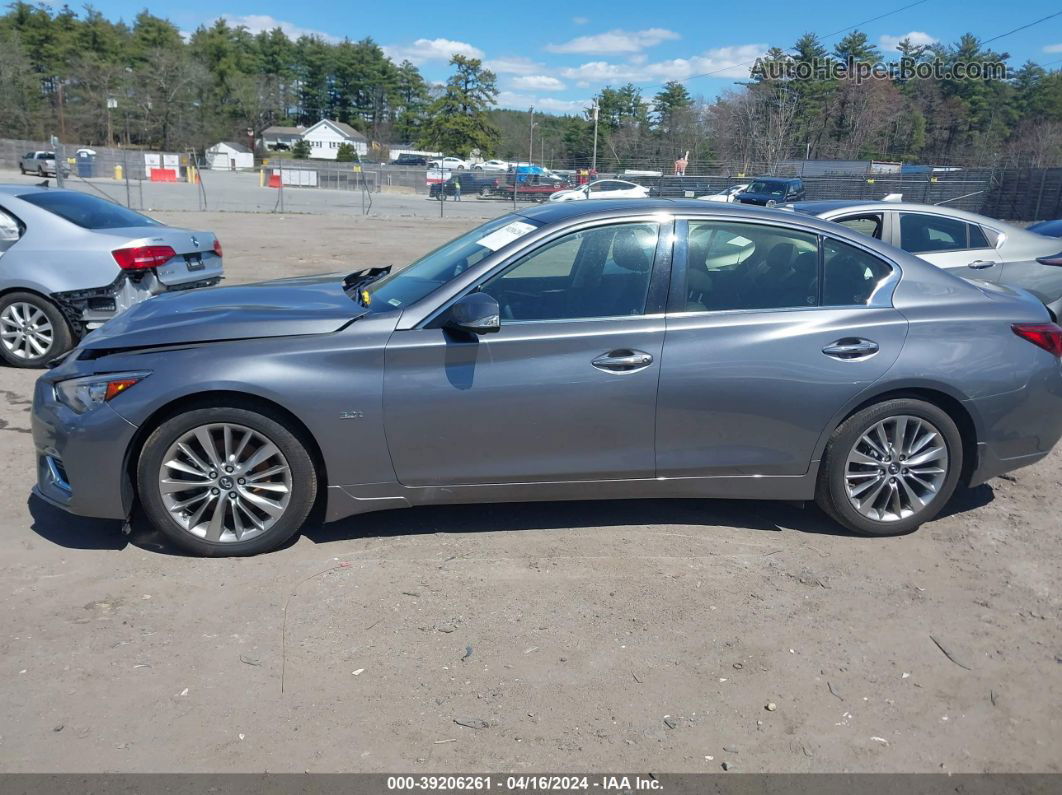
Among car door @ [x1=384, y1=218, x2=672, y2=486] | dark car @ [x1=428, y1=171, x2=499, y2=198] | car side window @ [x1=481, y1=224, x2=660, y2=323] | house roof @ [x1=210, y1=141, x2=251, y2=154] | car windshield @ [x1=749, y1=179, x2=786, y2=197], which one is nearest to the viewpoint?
car door @ [x1=384, y1=218, x2=672, y2=486]

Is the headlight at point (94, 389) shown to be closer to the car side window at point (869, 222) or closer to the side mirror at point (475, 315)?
the side mirror at point (475, 315)

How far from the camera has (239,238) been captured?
68.0 feet

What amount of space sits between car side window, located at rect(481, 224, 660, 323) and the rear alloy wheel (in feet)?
17.2

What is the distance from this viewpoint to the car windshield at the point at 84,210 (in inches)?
312

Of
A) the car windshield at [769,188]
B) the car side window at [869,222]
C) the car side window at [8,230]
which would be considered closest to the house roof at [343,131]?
the car windshield at [769,188]

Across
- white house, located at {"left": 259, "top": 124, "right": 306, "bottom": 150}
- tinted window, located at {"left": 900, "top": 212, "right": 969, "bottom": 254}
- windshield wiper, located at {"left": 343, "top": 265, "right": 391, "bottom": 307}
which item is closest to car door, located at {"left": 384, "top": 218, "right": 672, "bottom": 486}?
windshield wiper, located at {"left": 343, "top": 265, "right": 391, "bottom": 307}

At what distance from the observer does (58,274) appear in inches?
301

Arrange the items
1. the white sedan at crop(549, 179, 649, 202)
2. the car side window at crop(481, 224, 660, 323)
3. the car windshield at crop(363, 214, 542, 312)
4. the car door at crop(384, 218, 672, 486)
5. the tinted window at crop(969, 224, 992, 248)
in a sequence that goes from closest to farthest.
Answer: the car door at crop(384, 218, 672, 486) < the car side window at crop(481, 224, 660, 323) < the car windshield at crop(363, 214, 542, 312) < the tinted window at crop(969, 224, 992, 248) < the white sedan at crop(549, 179, 649, 202)

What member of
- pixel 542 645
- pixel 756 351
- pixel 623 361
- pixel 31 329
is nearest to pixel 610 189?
pixel 31 329

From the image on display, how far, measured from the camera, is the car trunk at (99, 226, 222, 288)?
7857mm

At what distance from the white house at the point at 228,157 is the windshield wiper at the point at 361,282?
278 ft

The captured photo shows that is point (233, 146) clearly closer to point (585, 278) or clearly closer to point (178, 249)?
point (178, 249)

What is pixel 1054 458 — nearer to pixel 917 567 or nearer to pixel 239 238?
pixel 917 567

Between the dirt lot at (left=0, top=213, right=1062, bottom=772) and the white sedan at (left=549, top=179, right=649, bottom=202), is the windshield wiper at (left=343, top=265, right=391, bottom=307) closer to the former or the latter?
the dirt lot at (left=0, top=213, right=1062, bottom=772)
